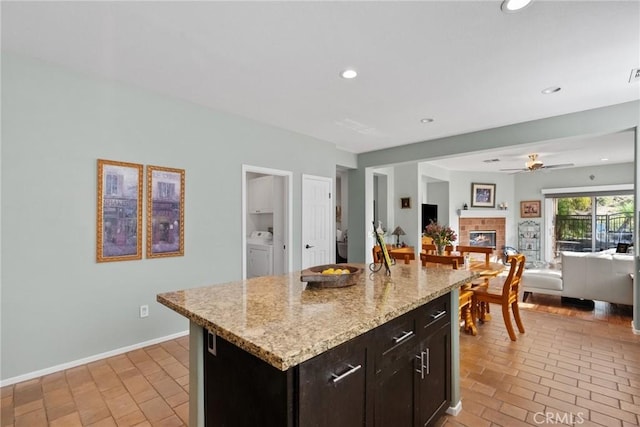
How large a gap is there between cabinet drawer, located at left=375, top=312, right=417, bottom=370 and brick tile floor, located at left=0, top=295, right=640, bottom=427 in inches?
34.1

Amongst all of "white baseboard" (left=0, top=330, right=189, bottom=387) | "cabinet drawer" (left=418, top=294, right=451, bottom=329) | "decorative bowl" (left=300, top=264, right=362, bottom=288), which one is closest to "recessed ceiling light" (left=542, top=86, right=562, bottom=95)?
"cabinet drawer" (left=418, top=294, right=451, bottom=329)

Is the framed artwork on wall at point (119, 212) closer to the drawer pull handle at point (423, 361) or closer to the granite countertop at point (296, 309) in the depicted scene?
the granite countertop at point (296, 309)

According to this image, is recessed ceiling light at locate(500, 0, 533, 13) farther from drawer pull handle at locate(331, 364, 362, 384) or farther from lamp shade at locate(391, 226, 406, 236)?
lamp shade at locate(391, 226, 406, 236)

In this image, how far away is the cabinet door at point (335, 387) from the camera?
1.08 meters

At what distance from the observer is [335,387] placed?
46.4 inches

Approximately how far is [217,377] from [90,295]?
2.17 metres

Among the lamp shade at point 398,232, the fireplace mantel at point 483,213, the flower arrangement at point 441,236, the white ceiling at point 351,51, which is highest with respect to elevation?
the white ceiling at point 351,51

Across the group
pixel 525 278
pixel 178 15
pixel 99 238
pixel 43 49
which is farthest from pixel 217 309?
pixel 525 278

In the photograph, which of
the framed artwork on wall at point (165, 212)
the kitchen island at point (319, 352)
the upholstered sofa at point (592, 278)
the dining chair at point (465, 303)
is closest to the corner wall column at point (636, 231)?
the upholstered sofa at point (592, 278)

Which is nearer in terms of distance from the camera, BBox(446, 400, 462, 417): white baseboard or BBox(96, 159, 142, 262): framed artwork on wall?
BBox(446, 400, 462, 417): white baseboard

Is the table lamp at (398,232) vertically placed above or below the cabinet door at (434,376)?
above

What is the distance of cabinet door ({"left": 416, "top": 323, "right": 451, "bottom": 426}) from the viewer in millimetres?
1715

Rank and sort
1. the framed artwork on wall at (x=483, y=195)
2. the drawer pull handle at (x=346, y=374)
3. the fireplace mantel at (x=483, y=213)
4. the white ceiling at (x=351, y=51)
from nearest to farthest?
the drawer pull handle at (x=346, y=374) < the white ceiling at (x=351, y=51) < the fireplace mantel at (x=483, y=213) < the framed artwork on wall at (x=483, y=195)

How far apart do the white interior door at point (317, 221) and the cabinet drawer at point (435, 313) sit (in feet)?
9.72
